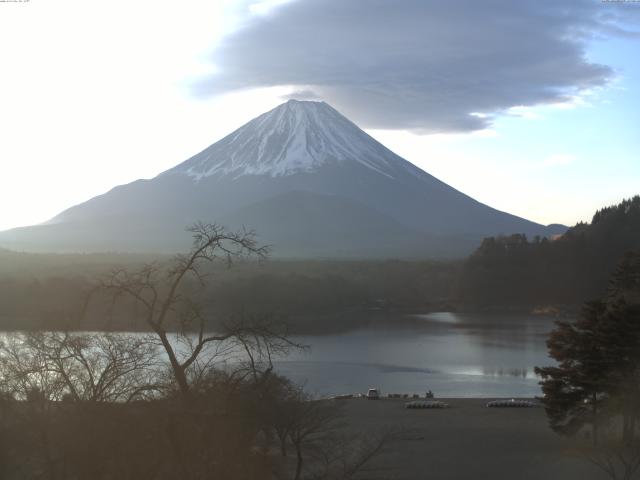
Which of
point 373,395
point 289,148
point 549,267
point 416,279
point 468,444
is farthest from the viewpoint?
point 289,148

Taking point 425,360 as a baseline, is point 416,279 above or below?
above

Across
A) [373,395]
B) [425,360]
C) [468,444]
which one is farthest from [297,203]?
[468,444]

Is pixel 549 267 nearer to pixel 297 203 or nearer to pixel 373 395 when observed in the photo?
pixel 373 395

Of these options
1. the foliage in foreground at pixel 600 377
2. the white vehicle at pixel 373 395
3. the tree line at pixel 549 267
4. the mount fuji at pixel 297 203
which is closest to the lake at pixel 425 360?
the white vehicle at pixel 373 395

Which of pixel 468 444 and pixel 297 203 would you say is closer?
pixel 468 444

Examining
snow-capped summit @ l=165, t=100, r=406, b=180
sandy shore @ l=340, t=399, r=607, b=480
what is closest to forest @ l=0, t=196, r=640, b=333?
sandy shore @ l=340, t=399, r=607, b=480

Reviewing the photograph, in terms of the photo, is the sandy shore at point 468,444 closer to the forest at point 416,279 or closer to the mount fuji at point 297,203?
the forest at point 416,279

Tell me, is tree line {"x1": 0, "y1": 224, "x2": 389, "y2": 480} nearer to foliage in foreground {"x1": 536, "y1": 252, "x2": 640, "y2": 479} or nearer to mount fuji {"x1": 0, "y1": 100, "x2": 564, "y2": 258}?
foliage in foreground {"x1": 536, "y1": 252, "x2": 640, "y2": 479}
